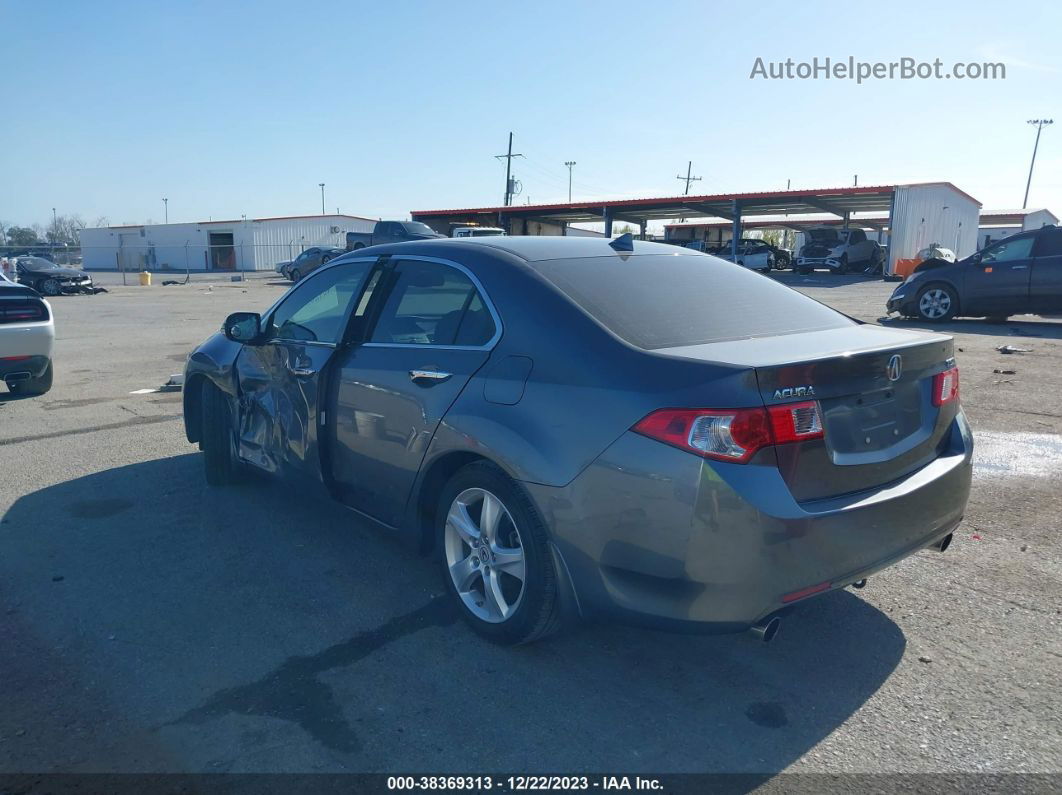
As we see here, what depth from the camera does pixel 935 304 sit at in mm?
14695

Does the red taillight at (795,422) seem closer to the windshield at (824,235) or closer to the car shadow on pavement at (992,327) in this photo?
the car shadow on pavement at (992,327)

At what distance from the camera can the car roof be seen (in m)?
3.70

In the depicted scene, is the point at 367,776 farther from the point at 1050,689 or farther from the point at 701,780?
the point at 1050,689

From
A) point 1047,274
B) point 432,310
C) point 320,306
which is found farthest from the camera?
point 1047,274

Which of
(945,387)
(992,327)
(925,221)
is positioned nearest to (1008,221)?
(925,221)

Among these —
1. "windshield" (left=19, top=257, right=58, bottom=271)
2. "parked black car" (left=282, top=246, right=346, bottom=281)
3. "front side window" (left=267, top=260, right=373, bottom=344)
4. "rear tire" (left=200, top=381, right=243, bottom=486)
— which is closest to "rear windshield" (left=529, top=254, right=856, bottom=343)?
"front side window" (left=267, top=260, right=373, bottom=344)

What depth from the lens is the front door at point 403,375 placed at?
3.49 meters

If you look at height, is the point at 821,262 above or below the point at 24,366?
above

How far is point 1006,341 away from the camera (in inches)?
493

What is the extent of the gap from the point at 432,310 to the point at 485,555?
1186 mm

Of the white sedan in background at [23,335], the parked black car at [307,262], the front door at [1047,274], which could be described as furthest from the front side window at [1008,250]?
→ the parked black car at [307,262]

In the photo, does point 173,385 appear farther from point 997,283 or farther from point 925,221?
point 925,221

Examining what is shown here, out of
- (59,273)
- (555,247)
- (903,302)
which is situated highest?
(555,247)

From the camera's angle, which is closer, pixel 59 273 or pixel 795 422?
pixel 795 422
